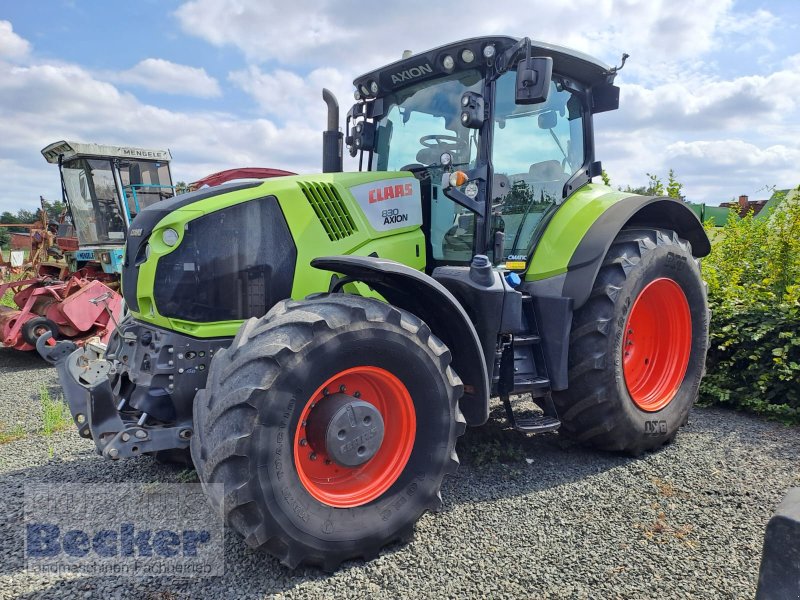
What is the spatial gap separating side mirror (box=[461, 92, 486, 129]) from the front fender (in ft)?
3.46

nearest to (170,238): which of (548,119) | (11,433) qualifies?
(548,119)

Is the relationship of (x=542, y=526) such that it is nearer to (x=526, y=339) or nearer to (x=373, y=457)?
(x=373, y=457)

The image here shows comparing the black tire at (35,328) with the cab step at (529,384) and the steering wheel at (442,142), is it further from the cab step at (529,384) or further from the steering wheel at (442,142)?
the cab step at (529,384)

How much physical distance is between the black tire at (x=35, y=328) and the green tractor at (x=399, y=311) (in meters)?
4.75

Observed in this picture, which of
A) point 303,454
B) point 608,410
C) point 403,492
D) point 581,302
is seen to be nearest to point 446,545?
point 403,492

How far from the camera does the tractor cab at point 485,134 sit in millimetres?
3623

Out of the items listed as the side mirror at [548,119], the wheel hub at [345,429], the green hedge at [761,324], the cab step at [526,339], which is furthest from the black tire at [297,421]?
the green hedge at [761,324]

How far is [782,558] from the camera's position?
1710 mm

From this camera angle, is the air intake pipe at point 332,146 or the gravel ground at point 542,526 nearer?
the gravel ground at point 542,526

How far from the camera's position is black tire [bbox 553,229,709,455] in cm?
370

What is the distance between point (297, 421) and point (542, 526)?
144 centimetres

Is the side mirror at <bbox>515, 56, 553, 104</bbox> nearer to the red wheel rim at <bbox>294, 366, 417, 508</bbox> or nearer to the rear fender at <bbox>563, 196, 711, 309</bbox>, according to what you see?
the rear fender at <bbox>563, 196, 711, 309</bbox>

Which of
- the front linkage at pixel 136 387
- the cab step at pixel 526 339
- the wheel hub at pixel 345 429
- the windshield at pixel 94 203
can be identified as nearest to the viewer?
the wheel hub at pixel 345 429

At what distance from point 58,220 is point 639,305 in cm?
1323
